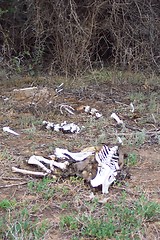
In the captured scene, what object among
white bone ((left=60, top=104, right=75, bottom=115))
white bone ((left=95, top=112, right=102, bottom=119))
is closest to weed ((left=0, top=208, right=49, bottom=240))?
white bone ((left=95, top=112, right=102, bottom=119))

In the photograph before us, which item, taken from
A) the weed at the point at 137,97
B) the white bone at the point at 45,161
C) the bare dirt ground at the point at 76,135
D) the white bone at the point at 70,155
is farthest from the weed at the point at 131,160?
the weed at the point at 137,97

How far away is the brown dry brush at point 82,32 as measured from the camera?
21.6ft

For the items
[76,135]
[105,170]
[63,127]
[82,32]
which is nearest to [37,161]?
[105,170]

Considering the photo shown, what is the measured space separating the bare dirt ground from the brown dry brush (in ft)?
1.89

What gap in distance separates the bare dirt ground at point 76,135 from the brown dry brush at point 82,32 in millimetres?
576

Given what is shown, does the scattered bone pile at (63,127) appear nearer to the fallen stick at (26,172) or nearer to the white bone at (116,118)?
the white bone at (116,118)

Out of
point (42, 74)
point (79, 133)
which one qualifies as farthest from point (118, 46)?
point (79, 133)

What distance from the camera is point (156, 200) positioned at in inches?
114

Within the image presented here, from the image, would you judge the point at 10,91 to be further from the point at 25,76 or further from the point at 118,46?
the point at 118,46

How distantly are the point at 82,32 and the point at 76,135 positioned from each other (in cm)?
270

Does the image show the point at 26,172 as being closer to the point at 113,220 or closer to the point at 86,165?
the point at 86,165

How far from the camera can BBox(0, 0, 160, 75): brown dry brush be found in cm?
660

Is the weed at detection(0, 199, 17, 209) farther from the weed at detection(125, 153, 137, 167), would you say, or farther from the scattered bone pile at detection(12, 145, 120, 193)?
the weed at detection(125, 153, 137, 167)

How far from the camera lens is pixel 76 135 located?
4.21m
